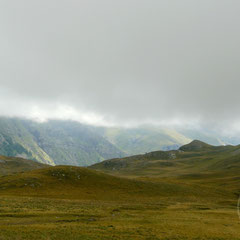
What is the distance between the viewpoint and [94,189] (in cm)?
9581

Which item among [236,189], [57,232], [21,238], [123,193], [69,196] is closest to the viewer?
[21,238]

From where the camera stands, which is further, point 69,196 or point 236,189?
point 236,189

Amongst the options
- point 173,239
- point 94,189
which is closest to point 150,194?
point 94,189

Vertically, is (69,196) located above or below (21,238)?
below

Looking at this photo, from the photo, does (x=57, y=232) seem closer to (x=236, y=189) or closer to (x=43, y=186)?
(x=43, y=186)

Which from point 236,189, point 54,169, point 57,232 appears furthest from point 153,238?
point 236,189

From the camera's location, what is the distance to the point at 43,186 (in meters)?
91.9

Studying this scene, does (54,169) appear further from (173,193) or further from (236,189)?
(236,189)

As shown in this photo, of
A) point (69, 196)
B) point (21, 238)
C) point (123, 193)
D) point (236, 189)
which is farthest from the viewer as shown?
point (236, 189)

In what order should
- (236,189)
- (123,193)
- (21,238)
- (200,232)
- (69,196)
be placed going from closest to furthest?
(21,238) → (200,232) → (69,196) → (123,193) → (236,189)

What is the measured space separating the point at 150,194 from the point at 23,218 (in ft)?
222

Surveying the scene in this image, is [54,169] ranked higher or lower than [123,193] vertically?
higher

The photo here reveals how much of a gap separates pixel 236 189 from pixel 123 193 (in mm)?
71367

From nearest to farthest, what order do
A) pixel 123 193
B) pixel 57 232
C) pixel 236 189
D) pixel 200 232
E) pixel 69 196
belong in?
pixel 57 232, pixel 200 232, pixel 69 196, pixel 123 193, pixel 236 189
